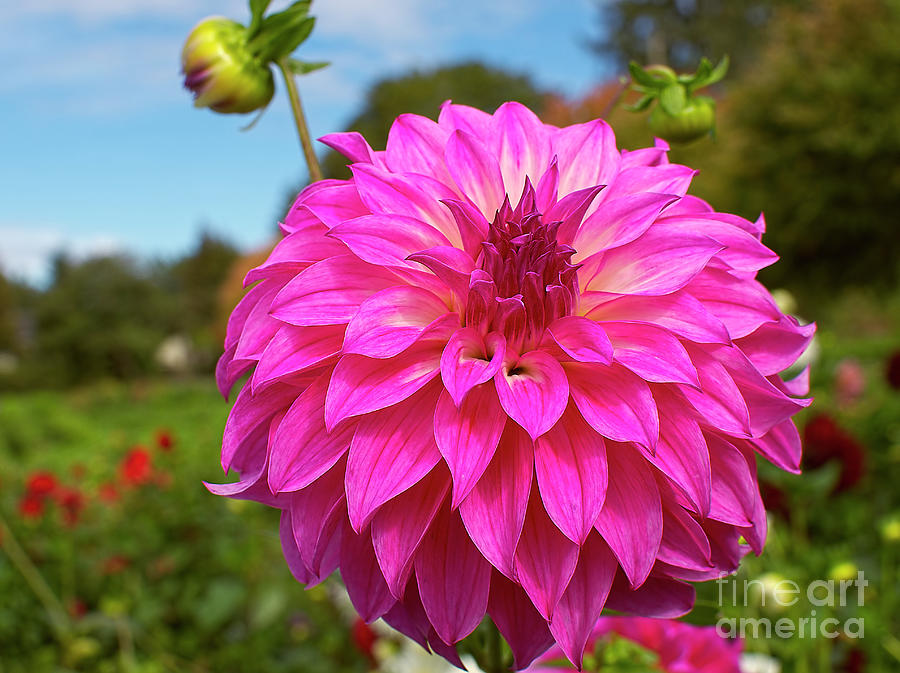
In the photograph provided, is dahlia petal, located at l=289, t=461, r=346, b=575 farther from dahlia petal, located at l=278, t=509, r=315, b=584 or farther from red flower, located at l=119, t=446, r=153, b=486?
red flower, located at l=119, t=446, r=153, b=486

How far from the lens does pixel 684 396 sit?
365 millimetres

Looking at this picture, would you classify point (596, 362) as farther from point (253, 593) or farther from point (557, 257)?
point (253, 593)

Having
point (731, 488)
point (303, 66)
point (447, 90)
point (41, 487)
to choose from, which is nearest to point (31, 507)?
point (41, 487)

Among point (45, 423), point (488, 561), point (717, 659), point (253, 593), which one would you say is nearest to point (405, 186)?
point (488, 561)

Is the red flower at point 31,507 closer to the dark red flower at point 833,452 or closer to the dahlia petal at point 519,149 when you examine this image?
the dark red flower at point 833,452

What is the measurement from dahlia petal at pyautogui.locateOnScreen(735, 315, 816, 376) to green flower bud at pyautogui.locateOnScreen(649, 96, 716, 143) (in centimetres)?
24

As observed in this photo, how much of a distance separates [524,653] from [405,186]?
0.25m

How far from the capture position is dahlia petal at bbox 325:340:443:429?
34 cm

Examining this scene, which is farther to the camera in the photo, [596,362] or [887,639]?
[887,639]

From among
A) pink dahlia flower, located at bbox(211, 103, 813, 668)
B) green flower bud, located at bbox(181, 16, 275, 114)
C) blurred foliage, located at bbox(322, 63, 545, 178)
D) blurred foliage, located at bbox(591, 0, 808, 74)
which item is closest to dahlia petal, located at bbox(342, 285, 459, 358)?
pink dahlia flower, located at bbox(211, 103, 813, 668)

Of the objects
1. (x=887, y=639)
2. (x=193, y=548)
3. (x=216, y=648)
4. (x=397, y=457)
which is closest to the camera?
(x=397, y=457)

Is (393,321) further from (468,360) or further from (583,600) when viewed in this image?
(583,600)

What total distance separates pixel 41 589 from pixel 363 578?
195 cm

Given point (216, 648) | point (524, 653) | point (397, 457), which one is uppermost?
point (397, 457)
